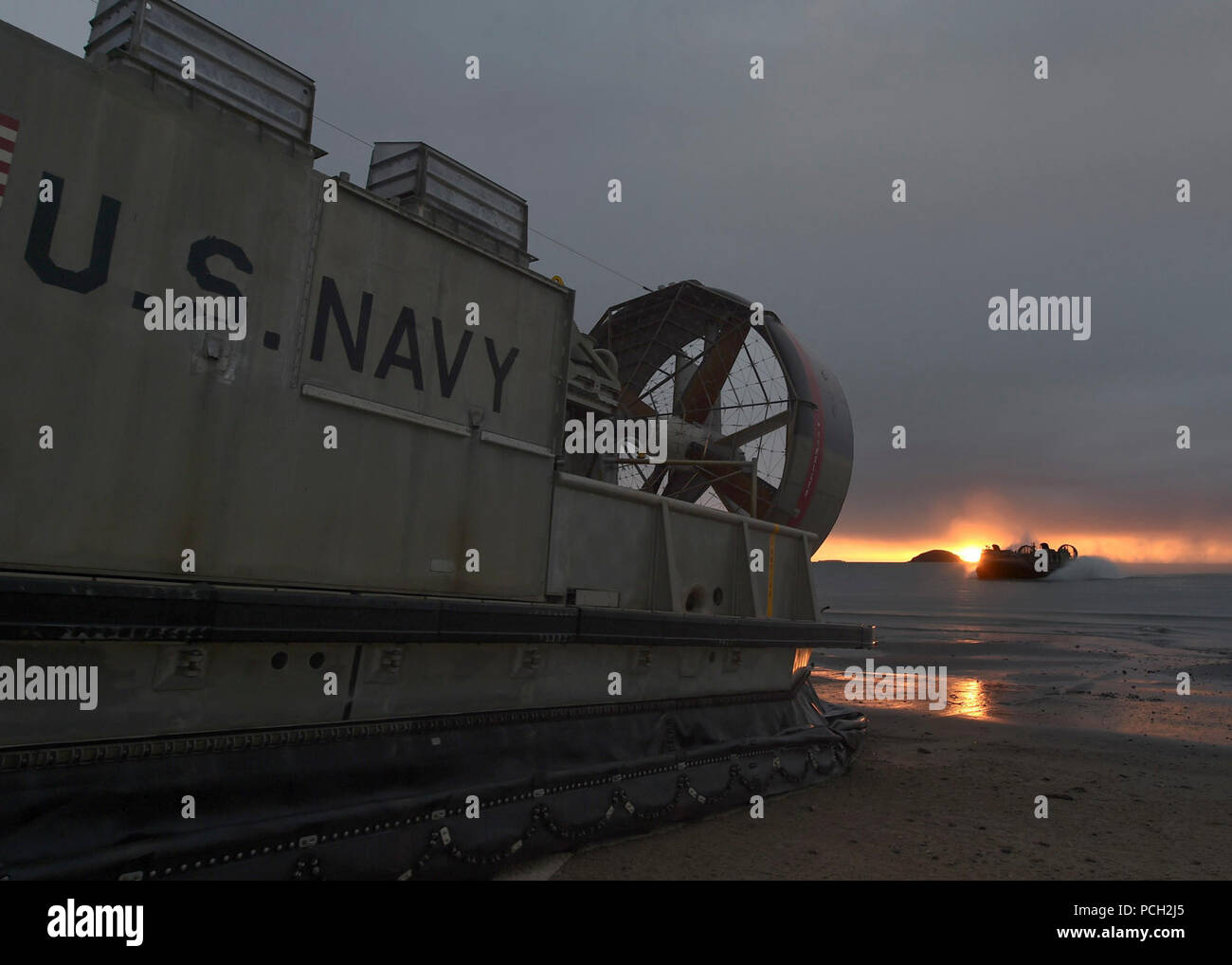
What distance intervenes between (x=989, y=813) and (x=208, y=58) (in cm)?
661

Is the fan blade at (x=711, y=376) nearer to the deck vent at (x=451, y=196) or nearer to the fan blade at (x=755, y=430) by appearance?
the fan blade at (x=755, y=430)

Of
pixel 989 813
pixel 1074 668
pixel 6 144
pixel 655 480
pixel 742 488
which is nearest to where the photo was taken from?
pixel 6 144

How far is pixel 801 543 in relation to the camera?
678 cm

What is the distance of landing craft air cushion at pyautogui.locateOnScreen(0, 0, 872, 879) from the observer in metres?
2.67

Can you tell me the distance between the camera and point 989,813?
18.1ft

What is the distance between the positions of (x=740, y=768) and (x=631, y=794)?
113 centimetres

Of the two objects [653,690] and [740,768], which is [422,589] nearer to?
[653,690]

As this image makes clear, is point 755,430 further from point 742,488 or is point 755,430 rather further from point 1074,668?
point 1074,668

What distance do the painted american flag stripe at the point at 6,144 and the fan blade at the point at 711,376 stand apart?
7318mm

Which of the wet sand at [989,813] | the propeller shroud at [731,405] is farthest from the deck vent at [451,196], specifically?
the propeller shroud at [731,405]

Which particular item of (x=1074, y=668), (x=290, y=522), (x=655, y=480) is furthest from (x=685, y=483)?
(x=1074, y=668)

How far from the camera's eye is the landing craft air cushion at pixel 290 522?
2.67 meters

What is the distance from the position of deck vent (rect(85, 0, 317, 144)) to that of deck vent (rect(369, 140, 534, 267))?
665 millimetres

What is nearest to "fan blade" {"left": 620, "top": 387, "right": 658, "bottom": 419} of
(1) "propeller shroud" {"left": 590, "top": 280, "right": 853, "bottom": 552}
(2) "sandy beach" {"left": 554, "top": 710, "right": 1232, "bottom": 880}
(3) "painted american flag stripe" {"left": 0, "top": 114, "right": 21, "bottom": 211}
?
(1) "propeller shroud" {"left": 590, "top": 280, "right": 853, "bottom": 552}
